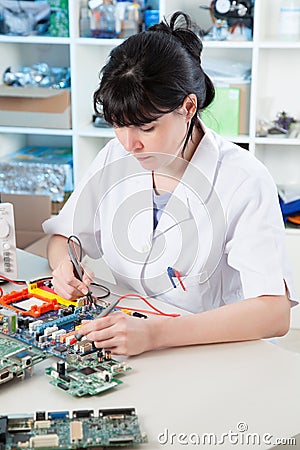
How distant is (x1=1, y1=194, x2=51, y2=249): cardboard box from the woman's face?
0.81 meters

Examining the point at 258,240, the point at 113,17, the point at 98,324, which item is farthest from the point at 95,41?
the point at 98,324

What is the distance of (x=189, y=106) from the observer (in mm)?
1459

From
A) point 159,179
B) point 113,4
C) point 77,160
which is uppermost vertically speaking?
point 113,4

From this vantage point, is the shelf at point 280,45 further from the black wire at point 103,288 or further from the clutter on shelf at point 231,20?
the black wire at point 103,288

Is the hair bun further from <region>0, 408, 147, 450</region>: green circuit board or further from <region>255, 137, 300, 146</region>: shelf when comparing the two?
<region>255, 137, 300, 146</region>: shelf

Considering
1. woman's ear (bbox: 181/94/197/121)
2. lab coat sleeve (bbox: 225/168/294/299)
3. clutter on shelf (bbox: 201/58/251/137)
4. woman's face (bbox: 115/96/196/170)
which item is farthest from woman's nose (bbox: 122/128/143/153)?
clutter on shelf (bbox: 201/58/251/137)

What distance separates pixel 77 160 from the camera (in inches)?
121

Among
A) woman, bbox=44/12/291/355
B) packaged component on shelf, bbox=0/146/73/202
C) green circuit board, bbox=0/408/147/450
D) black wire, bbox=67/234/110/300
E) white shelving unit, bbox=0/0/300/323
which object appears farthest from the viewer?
packaged component on shelf, bbox=0/146/73/202

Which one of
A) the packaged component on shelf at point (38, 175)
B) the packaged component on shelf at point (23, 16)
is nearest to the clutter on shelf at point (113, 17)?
the packaged component on shelf at point (23, 16)

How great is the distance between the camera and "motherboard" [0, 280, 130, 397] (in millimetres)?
1141

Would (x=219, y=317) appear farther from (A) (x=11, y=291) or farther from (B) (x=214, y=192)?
(A) (x=11, y=291)

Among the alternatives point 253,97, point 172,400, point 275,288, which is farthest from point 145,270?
point 253,97

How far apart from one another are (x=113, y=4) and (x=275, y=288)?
6.30 feet

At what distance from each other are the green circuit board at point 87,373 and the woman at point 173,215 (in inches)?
1.6
